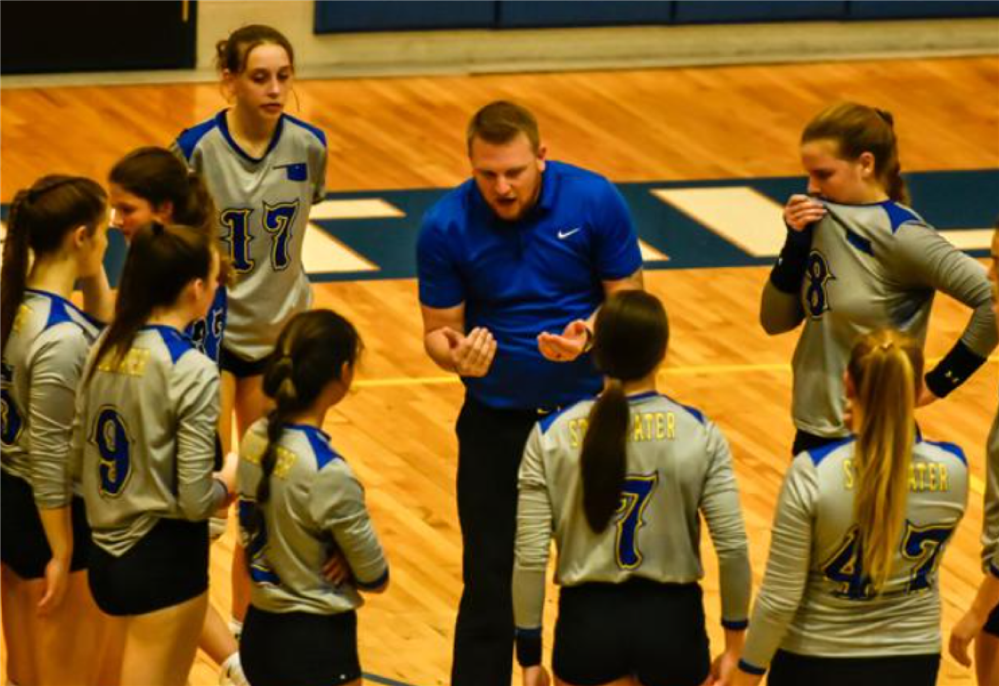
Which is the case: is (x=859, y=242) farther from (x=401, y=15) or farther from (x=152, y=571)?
(x=401, y=15)

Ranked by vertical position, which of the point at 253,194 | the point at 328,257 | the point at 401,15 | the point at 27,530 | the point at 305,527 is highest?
the point at 253,194

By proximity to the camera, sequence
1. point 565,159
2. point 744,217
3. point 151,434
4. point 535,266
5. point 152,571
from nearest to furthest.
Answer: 1. point 151,434
2. point 152,571
3. point 535,266
4. point 744,217
5. point 565,159

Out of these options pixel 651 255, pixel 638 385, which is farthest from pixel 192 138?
pixel 651 255

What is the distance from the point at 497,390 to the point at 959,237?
5.66 meters

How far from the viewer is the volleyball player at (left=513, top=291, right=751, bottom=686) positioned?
4.81 m

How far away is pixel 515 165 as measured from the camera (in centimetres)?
555

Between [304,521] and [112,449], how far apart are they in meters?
0.56

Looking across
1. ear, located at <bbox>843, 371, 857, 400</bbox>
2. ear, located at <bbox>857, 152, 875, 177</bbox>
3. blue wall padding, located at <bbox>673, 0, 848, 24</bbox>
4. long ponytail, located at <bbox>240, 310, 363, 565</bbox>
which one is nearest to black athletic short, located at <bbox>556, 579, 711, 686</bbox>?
ear, located at <bbox>843, 371, 857, 400</bbox>

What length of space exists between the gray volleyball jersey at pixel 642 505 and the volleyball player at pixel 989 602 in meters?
0.70

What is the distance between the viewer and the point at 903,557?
4742 mm

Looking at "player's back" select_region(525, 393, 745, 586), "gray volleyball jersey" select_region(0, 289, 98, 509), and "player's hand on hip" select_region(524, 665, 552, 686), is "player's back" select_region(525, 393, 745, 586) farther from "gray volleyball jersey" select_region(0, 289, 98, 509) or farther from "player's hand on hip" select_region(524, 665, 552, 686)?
"gray volleyball jersey" select_region(0, 289, 98, 509)

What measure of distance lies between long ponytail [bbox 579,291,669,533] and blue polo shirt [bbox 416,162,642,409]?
91 centimetres

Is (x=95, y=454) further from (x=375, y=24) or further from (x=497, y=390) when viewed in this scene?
(x=375, y=24)

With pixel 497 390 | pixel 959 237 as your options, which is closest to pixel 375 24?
pixel 959 237
